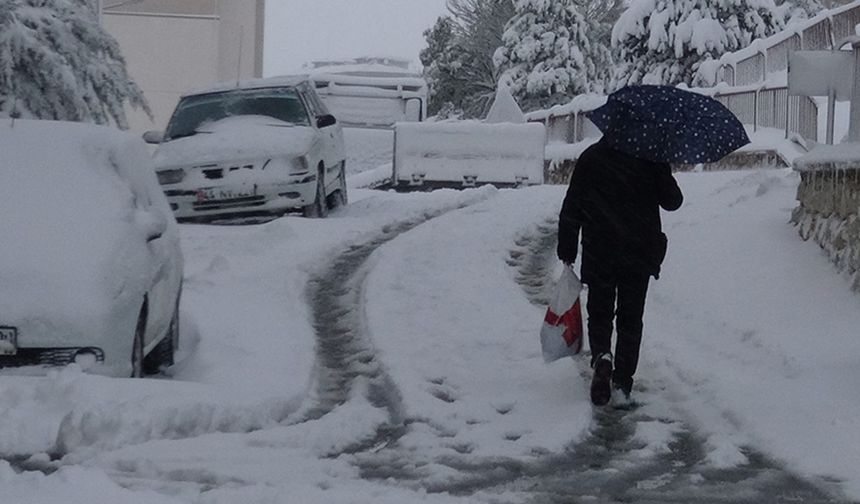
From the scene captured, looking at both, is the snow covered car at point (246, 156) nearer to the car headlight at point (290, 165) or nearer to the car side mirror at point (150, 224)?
the car headlight at point (290, 165)

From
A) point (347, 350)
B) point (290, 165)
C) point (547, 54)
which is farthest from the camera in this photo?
point (547, 54)

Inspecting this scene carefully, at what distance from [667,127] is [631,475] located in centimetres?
230

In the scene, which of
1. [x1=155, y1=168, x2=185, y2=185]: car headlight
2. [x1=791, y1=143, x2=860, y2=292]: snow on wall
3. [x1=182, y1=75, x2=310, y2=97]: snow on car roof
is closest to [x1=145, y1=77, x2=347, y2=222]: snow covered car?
[x1=155, y1=168, x2=185, y2=185]: car headlight

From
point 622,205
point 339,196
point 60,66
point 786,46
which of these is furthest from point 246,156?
point 786,46

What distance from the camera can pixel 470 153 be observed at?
24859mm

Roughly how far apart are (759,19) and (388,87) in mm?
16211

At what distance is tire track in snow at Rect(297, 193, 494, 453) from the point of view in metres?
8.05

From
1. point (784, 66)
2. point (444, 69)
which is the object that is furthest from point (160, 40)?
point (784, 66)

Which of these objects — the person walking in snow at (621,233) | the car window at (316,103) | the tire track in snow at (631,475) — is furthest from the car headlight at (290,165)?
the tire track in snow at (631,475)

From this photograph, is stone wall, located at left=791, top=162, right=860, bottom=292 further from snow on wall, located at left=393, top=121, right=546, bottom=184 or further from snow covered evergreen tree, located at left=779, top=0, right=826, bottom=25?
snow covered evergreen tree, located at left=779, top=0, right=826, bottom=25

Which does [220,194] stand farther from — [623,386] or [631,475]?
[631,475]

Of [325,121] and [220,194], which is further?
[325,121]

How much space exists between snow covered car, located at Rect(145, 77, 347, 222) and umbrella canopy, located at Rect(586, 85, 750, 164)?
28.4 ft

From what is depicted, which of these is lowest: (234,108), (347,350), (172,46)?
(347,350)
